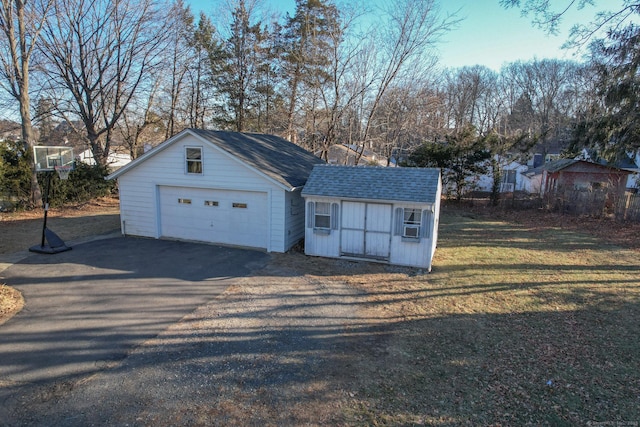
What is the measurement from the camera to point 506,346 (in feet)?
20.5

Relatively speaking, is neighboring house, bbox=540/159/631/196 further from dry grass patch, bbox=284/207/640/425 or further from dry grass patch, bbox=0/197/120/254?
dry grass patch, bbox=0/197/120/254

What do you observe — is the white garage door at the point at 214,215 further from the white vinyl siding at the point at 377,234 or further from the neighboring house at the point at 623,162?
the neighboring house at the point at 623,162

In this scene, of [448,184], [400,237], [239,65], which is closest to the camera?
[400,237]

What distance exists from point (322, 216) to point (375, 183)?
1.95 m

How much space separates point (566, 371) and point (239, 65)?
27160 millimetres

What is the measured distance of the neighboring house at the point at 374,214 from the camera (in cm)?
1026

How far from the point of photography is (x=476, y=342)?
6.39m

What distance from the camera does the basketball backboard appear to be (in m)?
11.8

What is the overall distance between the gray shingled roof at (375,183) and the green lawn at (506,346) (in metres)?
2.32

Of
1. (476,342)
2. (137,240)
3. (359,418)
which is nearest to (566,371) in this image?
(476,342)

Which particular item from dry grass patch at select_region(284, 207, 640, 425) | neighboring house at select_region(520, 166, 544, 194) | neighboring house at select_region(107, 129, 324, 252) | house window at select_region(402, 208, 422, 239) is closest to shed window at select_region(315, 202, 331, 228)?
neighboring house at select_region(107, 129, 324, 252)

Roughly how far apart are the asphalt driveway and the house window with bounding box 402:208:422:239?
14.4 ft

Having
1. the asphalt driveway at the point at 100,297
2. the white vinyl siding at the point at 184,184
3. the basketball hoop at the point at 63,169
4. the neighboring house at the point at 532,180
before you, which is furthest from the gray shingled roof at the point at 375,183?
the neighboring house at the point at 532,180

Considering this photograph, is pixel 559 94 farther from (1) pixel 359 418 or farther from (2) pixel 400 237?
(1) pixel 359 418
